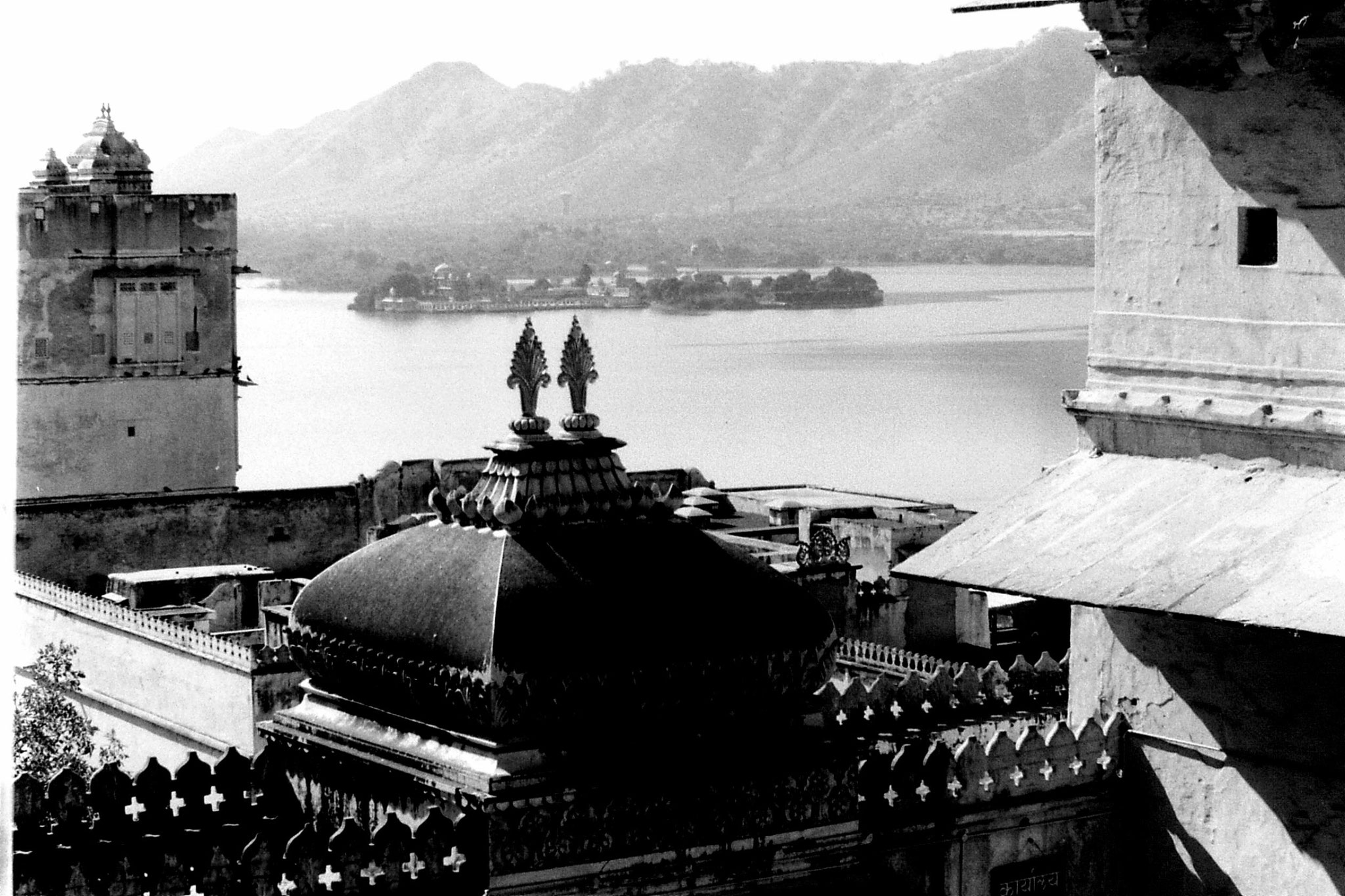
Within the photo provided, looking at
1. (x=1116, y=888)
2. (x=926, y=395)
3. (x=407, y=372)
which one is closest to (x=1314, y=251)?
(x=1116, y=888)

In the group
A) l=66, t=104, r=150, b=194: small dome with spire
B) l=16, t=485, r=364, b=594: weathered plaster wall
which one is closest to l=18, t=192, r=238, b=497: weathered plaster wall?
l=66, t=104, r=150, b=194: small dome with spire

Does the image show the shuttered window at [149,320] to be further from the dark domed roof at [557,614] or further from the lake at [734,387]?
the dark domed roof at [557,614]

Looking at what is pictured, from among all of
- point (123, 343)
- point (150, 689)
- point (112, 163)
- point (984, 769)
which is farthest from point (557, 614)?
point (112, 163)

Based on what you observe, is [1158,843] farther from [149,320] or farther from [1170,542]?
[149,320]

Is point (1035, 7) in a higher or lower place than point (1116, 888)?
higher

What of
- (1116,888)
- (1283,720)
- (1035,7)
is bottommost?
(1116,888)

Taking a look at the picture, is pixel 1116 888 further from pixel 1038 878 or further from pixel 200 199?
pixel 200 199
